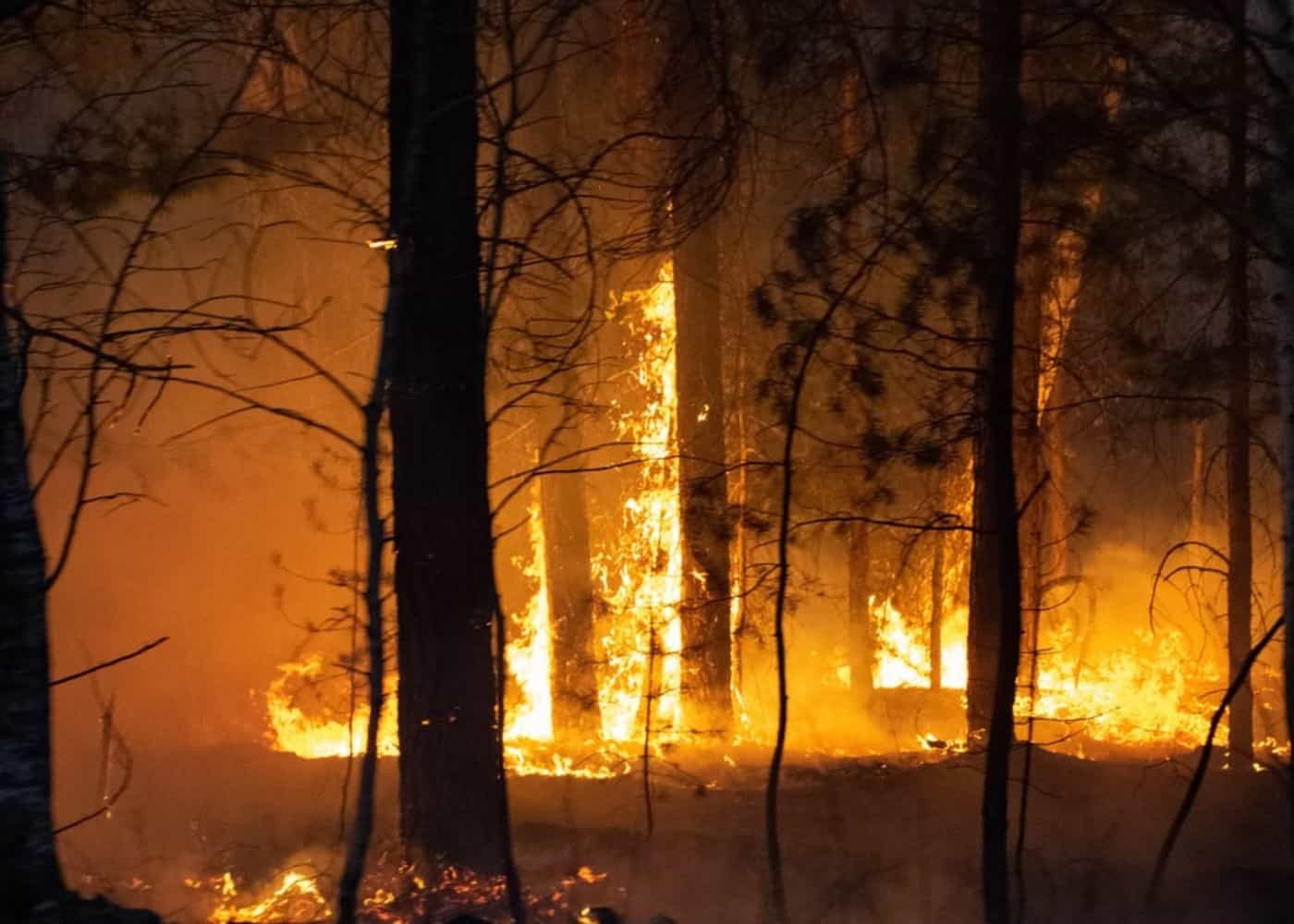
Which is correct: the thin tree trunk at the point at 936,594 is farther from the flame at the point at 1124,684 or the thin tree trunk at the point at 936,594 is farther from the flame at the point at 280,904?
the flame at the point at 280,904

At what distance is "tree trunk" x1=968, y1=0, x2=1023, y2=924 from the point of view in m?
6.96

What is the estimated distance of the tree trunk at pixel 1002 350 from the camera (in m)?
6.96

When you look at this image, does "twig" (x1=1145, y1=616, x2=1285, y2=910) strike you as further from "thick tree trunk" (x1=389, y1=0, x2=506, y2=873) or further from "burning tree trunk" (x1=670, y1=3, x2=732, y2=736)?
"thick tree trunk" (x1=389, y1=0, x2=506, y2=873)

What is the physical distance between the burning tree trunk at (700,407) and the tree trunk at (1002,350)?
1.76 metres

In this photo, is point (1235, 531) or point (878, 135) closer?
point (878, 135)

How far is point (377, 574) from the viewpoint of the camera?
5664 mm

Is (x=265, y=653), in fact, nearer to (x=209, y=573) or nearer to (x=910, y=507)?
(x=209, y=573)

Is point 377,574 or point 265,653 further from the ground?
point 377,574

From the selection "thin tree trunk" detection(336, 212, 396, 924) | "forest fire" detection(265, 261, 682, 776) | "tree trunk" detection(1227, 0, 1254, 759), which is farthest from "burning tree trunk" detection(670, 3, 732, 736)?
"tree trunk" detection(1227, 0, 1254, 759)

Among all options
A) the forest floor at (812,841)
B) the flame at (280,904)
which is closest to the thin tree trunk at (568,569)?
the forest floor at (812,841)

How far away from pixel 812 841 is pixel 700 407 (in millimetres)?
5839

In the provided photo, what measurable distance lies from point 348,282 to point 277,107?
7.79 meters

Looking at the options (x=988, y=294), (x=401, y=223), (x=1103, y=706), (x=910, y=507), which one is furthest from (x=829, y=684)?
(x=401, y=223)

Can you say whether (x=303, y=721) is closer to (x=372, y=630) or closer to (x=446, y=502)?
(x=446, y=502)
